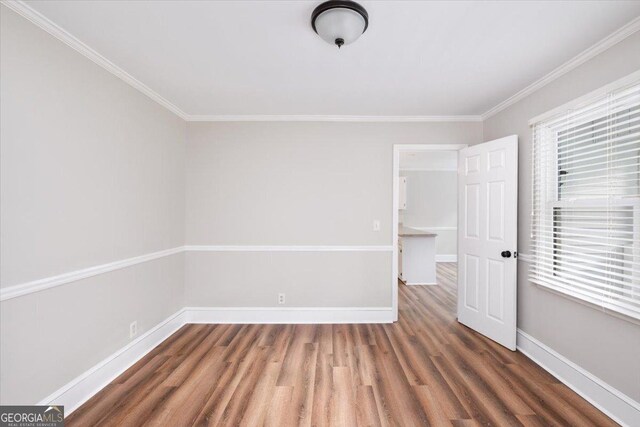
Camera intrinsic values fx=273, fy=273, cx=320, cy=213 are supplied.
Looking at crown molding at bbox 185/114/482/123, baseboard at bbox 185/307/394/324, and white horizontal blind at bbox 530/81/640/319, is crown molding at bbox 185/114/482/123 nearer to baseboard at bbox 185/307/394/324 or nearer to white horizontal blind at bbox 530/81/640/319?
white horizontal blind at bbox 530/81/640/319

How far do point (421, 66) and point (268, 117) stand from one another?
1.86 metres

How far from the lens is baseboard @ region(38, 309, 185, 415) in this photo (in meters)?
1.83

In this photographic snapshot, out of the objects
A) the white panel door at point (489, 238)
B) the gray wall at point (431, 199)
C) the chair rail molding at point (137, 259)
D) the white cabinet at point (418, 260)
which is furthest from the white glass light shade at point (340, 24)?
the gray wall at point (431, 199)

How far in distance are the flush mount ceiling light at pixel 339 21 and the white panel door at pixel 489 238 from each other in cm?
204

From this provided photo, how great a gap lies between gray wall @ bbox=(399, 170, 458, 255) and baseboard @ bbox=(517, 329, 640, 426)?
202 inches

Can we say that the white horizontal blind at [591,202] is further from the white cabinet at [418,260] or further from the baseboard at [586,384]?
the white cabinet at [418,260]

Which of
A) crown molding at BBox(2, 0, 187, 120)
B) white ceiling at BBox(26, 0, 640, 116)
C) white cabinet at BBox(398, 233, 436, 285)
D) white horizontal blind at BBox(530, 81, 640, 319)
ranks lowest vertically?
white cabinet at BBox(398, 233, 436, 285)

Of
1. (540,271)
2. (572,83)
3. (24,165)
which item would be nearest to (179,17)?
(24,165)

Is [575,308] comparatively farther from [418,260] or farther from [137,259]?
[137,259]

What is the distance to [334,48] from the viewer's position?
196 centimetres

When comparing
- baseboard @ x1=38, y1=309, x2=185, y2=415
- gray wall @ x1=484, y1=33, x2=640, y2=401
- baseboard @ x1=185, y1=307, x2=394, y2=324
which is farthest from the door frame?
baseboard @ x1=38, y1=309, x2=185, y2=415

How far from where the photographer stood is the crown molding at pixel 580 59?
1.74 metres

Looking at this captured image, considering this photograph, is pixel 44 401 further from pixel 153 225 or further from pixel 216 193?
pixel 216 193

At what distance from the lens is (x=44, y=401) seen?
169 centimetres
